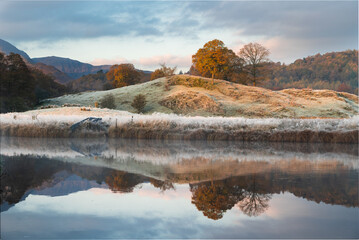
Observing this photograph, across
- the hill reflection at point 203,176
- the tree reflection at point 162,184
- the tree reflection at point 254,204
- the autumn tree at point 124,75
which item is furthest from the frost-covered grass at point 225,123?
the autumn tree at point 124,75

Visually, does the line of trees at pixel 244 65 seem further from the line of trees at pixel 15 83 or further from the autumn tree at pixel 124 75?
the line of trees at pixel 15 83

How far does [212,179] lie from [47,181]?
2.14 metres

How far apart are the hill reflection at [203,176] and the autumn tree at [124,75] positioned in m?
48.1

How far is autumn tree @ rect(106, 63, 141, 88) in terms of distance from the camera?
53.6 m

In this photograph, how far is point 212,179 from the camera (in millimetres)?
4180

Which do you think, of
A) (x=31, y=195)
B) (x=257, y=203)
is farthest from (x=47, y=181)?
(x=257, y=203)

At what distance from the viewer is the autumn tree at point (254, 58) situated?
4762 centimetres

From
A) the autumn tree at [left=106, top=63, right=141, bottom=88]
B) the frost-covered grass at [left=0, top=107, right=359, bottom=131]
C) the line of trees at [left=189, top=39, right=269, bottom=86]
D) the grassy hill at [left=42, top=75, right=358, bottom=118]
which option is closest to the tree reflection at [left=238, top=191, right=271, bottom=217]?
the frost-covered grass at [left=0, top=107, right=359, bottom=131]

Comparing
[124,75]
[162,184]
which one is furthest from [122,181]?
[124,75]

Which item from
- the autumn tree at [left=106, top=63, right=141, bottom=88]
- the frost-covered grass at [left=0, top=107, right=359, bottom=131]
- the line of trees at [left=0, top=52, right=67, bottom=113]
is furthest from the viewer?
the autumn tree at [left=106, top=63, right=141, bottom=88]

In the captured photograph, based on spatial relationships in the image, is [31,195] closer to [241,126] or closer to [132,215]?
[132,215]

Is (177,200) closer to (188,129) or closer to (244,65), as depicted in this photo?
(188,129)

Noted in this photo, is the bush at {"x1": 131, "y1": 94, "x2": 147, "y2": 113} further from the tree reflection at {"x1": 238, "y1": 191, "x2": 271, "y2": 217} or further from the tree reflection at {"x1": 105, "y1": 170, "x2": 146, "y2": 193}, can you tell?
the tree reflection at {"x1": 238, "y1": 191, "x2": 271, "y2": 217}

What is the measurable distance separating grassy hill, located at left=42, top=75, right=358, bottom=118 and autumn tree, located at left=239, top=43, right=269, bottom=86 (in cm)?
561
